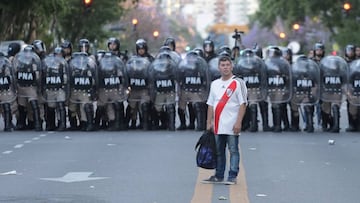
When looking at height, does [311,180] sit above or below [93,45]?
below

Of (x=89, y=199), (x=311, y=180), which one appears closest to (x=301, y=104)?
(x=311, y=180)

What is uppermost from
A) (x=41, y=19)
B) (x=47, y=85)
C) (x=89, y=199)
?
(x=41, y=19)

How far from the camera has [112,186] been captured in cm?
1285

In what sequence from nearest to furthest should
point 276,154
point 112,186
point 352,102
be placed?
point 112,186, point 276,154, point 352,102

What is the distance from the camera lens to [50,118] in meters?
22.9

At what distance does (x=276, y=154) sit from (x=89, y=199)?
599 centimetres

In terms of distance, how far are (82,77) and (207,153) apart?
9.89 metres

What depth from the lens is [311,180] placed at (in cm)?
1354

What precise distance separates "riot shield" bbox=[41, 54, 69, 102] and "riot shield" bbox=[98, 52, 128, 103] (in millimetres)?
736

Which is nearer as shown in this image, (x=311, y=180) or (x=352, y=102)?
(x=311, y=180)

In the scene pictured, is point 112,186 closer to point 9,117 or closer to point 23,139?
point 23,139

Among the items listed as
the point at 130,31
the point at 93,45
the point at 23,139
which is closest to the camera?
the point at 23,139

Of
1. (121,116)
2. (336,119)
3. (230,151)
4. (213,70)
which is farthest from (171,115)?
(230,151)

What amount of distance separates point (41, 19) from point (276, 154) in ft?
89.8
